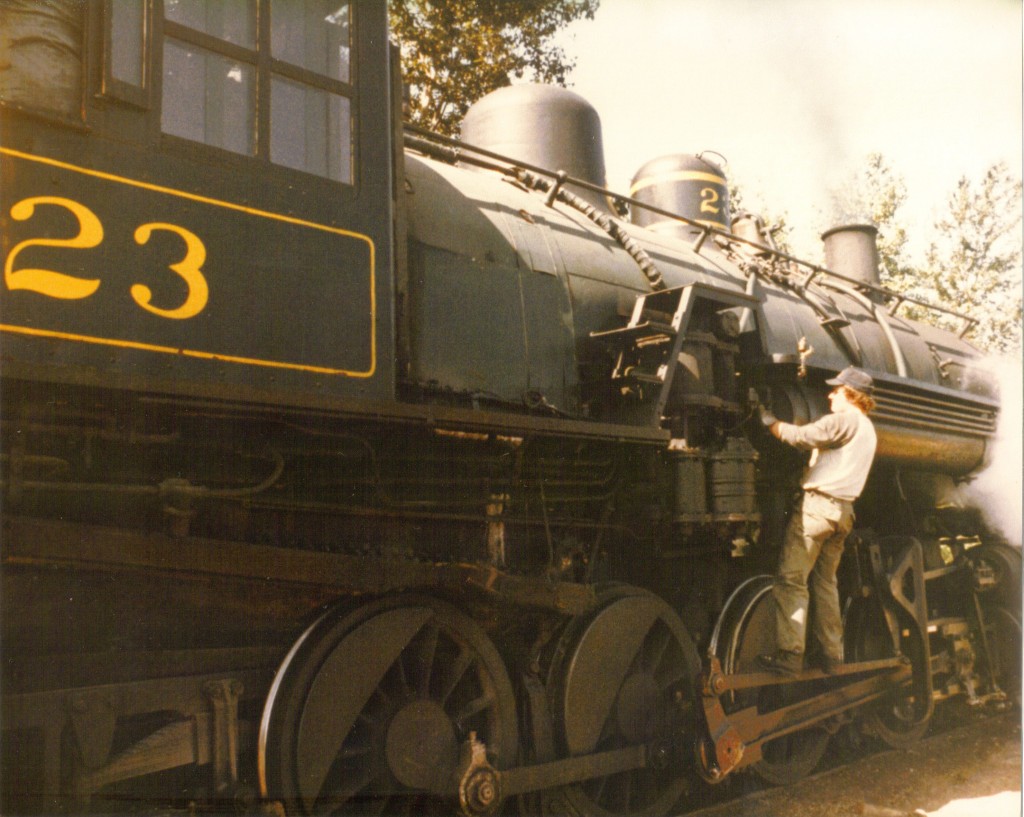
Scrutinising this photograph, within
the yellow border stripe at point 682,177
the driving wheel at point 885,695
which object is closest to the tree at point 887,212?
the yellow border stripe at point 682,177

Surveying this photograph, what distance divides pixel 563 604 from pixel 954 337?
21.4 ft

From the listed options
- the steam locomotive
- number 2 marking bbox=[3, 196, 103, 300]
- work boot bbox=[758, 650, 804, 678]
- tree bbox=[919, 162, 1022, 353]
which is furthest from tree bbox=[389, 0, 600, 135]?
number 2 marking bbox=[3, 196, 103, 300]

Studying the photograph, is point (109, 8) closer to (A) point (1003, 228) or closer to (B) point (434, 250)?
(B) point (434, 250)

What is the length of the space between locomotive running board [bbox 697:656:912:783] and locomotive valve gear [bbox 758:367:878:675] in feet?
0.67

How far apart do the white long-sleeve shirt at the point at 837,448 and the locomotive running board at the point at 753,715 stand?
0.99 meters

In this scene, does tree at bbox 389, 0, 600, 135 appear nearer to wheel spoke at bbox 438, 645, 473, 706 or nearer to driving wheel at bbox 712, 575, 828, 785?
driving wheel at bbox 712, 575, 828, 785

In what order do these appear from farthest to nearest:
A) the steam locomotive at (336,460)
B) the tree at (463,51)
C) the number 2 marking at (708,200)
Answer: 1. the tree at (463,51)
2. the number 2 marking at (708,200)
3. the steam locomotive at (336,460)

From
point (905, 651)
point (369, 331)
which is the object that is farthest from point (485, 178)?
point (905, 651)

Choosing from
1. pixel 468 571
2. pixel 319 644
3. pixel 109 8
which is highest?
pixel 109 8

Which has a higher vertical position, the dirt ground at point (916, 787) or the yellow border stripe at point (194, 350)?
the yellow border stripe at point (194, 350)

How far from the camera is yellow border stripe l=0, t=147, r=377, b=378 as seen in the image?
2.04 metres

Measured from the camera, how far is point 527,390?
3.54 meters

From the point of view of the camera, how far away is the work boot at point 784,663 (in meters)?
4.27

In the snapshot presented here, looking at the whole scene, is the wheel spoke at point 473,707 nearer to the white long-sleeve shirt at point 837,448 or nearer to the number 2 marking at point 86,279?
the number 2 marking at point 86,279
